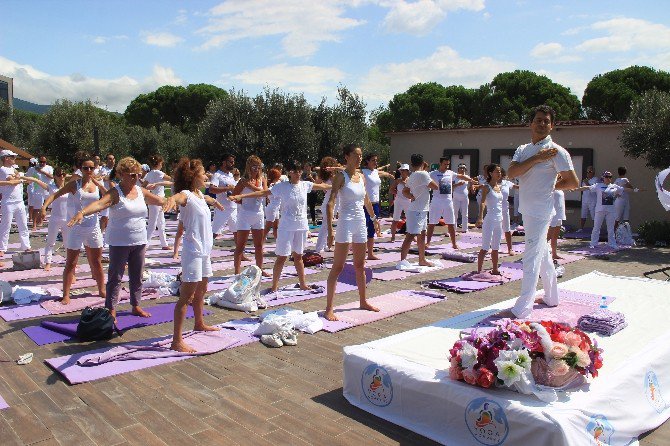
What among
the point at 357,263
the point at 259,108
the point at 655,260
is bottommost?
the point at 655,260

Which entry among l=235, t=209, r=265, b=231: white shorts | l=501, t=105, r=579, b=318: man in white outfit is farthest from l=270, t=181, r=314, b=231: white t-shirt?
l=501, t=105, r=579, b=318: man in white outfit

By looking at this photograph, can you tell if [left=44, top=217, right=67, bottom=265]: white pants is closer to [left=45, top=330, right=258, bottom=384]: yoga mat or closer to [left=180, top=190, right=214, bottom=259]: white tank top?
[left=45, top=330, right=258, bottom=384]: yoga mat

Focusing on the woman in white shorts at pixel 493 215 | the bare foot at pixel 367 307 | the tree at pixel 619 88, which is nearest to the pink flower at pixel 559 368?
the bare foot at pixel 367 307

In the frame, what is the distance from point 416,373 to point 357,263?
2.80 m

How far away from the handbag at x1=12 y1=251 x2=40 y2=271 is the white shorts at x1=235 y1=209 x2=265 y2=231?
407 cm

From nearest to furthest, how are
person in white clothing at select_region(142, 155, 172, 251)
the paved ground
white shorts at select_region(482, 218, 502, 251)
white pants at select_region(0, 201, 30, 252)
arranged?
the paved ground < white shorts at select_region(482, 218, 502, 251) < white pants at select_region(0, 201, 30, 252) < person in white clothing at select_region(142, 155, 172, 251)

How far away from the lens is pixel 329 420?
169 inches

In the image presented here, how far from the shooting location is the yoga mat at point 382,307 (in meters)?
6.73

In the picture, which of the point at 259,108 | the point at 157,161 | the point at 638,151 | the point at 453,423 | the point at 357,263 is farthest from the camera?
the point at 259,108

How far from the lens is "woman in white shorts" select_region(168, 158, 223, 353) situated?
18.5 ft

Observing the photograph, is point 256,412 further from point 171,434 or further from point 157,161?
point 157,161

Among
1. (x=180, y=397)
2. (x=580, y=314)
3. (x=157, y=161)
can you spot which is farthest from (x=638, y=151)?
(x=180, y=397)

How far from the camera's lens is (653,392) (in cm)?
Answer: 437

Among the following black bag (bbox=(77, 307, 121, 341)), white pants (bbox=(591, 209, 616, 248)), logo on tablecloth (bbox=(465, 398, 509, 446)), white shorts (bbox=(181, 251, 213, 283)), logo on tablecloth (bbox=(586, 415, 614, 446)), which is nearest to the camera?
logo on tablecloth (bbox=(586, 415, 614, 446))
